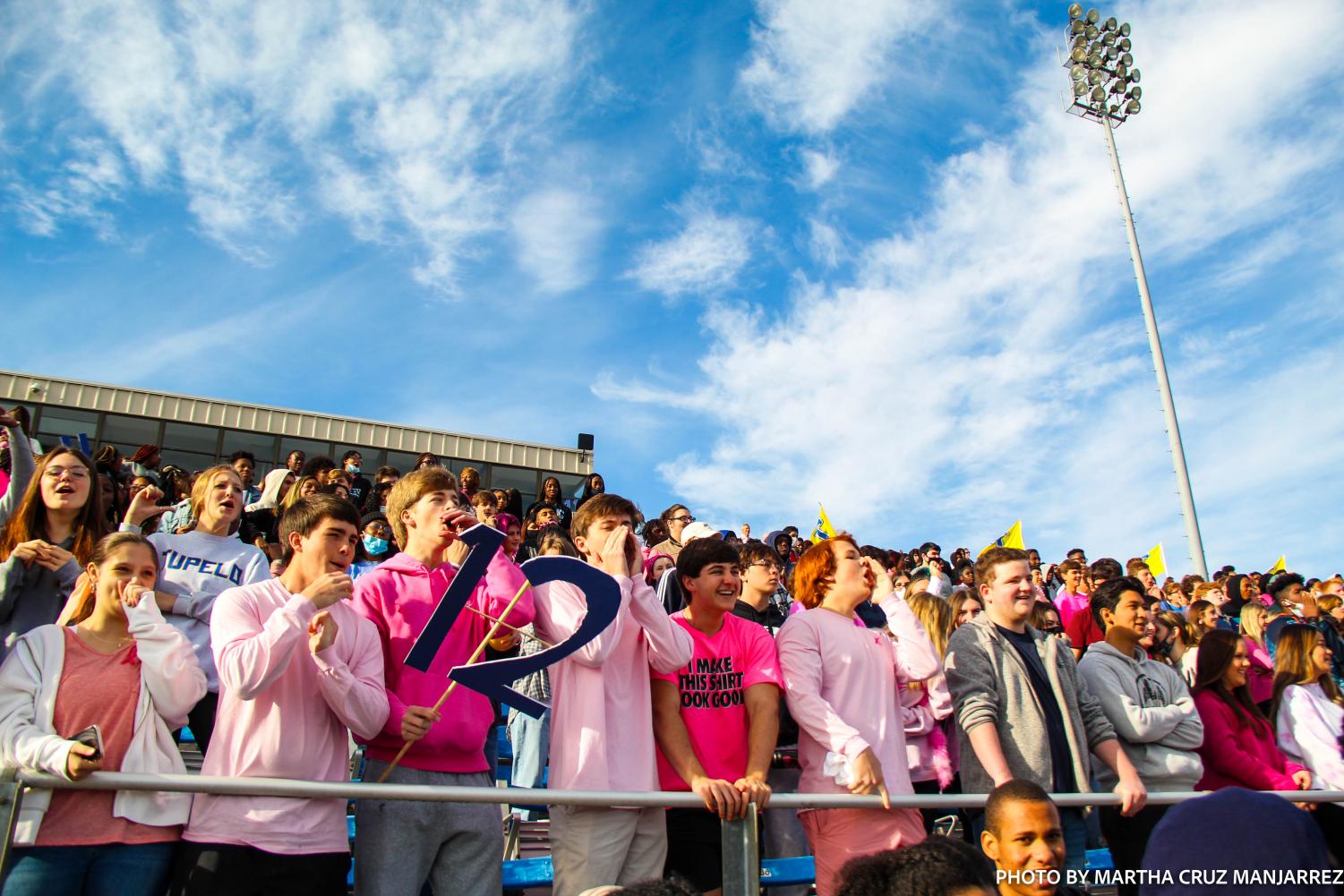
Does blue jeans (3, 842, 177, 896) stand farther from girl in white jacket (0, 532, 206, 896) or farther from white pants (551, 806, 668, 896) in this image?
white pants (551, 806, 668, 896)

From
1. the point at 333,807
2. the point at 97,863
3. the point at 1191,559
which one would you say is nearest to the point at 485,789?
the point at 333,807

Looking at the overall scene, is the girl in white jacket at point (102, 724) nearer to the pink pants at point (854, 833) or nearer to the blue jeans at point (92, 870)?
the blue jeans at point (92, 870)

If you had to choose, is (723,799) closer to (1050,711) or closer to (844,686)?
(844,686)

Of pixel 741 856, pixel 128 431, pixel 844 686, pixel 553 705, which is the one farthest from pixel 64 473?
pixel 128 431

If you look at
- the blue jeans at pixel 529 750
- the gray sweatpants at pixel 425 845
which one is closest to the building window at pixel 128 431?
the blue jeans at pixel 529 750

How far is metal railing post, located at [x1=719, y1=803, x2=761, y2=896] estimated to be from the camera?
3.35 meters

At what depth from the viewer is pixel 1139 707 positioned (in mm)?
4945

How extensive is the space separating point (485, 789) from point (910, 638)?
90.4 inches

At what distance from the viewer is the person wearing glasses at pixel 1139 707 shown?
491 cm

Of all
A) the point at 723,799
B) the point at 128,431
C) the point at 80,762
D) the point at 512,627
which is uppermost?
the point at 128,431

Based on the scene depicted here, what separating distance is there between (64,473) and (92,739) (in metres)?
2.15

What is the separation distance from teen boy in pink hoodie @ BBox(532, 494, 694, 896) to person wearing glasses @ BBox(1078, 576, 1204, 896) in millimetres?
2402

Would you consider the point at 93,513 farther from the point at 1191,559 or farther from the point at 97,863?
the point at 1191,559

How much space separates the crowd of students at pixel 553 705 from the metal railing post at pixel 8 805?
61 mm
